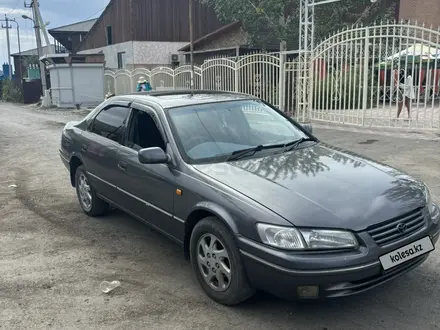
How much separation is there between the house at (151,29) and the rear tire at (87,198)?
22.5m

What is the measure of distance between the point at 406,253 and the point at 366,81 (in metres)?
8.52

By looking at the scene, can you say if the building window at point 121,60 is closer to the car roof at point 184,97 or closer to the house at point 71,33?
the house at point 71,33

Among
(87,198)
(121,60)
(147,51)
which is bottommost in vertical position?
(87,198)

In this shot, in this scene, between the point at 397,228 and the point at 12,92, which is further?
the point at 12,92

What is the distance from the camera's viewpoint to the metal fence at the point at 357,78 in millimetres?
10289

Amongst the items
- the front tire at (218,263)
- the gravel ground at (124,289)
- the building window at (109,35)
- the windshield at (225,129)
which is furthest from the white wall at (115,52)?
the front tire at (218,263)

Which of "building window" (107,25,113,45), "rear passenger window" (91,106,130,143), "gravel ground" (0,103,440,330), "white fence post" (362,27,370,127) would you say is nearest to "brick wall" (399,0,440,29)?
"white fence post" (362,27,370,127)

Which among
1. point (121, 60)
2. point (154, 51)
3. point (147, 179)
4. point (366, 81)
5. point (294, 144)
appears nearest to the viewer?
point (147, 179)

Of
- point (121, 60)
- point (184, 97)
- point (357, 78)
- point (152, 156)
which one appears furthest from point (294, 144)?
point (121, 60)

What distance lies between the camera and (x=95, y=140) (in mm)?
5309

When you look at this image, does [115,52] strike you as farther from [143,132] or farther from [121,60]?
[143,132]

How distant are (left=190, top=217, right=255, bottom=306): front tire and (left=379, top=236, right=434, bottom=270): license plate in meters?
0.94

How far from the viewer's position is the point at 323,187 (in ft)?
11.1

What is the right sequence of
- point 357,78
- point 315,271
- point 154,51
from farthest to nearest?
1. point 154,51
2. point 357,78
3. point 315,271
